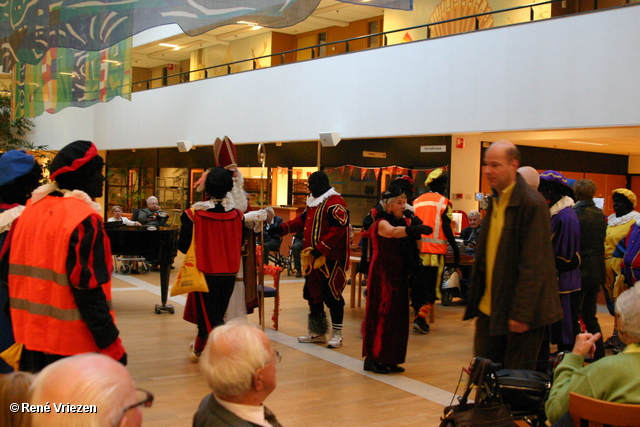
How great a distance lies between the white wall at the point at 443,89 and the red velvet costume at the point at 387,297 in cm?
530

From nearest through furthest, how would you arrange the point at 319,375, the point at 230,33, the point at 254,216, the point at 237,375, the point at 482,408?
1. the point at 237,375
2. the point at 482,408
3. the point at 319,375
4. the point at 254,216
5. the point at 230,33

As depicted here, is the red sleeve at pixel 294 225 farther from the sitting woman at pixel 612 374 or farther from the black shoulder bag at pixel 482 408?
the sitting woman at pixel 612 374

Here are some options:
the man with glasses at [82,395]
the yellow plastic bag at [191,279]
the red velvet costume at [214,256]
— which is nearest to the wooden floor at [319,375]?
the red velvet costume at [214,256]

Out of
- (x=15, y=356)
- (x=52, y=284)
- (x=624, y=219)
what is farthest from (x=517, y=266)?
(x=624, y=219)

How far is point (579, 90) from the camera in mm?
9438

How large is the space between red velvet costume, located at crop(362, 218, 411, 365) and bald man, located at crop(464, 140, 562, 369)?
193 centimetres

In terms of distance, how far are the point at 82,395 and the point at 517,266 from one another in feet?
7.58

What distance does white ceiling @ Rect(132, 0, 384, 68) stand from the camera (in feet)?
55.6

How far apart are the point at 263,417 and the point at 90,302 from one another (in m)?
1.13

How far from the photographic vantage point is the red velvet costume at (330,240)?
6.06 metres

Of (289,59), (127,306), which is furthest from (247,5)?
(289,59)

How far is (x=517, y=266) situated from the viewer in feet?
10.3

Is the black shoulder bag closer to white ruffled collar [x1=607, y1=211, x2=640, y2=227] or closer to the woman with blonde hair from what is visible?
the woman with blonde hair

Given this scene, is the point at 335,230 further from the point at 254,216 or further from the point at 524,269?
the point at 524,269
